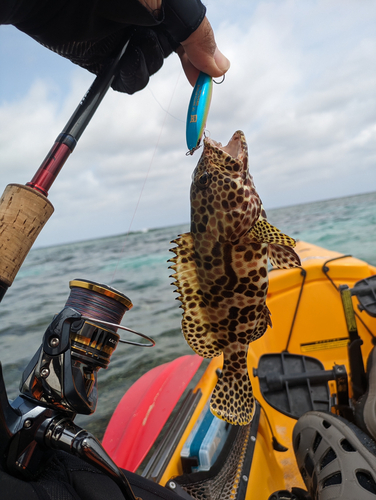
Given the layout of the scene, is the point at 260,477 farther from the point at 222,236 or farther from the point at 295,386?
the point at 222,236

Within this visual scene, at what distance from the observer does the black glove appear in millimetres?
1718

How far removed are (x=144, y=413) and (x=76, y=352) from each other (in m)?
2.59

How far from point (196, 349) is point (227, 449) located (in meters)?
1.66

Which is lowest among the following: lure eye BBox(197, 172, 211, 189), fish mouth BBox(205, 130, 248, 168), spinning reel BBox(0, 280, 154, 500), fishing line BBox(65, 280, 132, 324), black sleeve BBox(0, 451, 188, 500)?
black sleeve BBox(0, 451, 188, 500)

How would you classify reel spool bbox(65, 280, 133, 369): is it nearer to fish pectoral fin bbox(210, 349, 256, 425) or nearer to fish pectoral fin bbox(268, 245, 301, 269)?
fish pectoral fin bbox(210, 349, 256, 425)

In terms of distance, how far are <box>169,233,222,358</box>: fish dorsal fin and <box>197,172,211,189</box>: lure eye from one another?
320 mm

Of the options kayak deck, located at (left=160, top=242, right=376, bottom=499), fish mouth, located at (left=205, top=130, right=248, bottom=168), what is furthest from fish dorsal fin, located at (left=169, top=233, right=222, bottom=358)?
kayak deck, located at (left=160, top=242, right=376, bottom=499)

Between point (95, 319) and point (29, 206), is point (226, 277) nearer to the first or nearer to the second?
point (95, 319)

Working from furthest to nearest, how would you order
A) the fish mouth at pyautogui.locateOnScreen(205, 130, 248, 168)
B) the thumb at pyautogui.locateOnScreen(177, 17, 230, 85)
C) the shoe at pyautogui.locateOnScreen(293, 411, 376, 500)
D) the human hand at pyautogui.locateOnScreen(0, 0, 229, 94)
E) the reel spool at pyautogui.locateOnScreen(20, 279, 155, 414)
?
the fish mouth at pyautogui.locateOnScreen(205, 130, 248, 168) → the shoe at pyautogui.locateOnScreen(293, 411, 376, 500) → the thumb at pyautogui.locateOnScreen(177, 17, 230, 85) → the human hand at pyautogui.locateOnScreen(0, 0, 229, 94) → the reel spool at pyautogui.locateOnScreen(20, 279, 155, 414)

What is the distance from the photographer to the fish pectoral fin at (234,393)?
1.91 metres

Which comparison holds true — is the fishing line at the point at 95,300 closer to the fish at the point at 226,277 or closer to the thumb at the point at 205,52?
the fish at the point at 226,277

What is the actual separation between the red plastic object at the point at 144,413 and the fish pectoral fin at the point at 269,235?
8.04 ft

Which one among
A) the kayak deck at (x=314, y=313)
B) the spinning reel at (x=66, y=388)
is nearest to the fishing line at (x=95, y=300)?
the spinning reel at (x=66, y=388)

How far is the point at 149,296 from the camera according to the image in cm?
1173
